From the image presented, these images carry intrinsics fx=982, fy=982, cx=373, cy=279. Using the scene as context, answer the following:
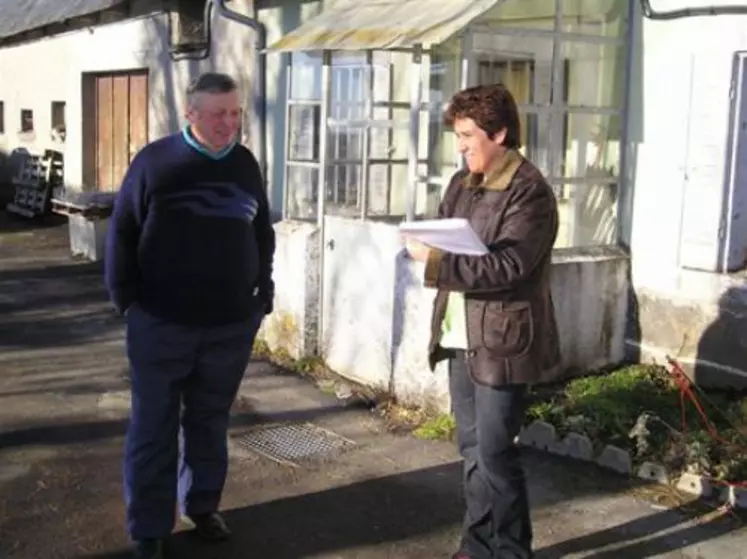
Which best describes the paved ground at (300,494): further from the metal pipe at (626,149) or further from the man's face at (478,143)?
the metal pipe at (626,149)

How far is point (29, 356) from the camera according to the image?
23.2 feet

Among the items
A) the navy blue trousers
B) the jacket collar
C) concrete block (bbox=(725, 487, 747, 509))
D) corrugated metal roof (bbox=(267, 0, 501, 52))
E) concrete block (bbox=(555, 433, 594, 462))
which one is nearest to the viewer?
the jacket collar

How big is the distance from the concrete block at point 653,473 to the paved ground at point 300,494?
120mm

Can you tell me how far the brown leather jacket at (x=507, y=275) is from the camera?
3330 millimetres

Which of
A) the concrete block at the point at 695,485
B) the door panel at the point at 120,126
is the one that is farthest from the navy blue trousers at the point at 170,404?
the door panel at the point at 120,126

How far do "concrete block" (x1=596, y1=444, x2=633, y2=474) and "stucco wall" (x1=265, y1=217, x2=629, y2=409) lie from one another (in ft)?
3.30

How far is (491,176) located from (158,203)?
1.21m

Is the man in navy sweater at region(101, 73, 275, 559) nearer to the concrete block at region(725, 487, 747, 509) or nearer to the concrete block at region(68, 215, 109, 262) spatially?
the concrete block at region(725, 487, 747, 509)

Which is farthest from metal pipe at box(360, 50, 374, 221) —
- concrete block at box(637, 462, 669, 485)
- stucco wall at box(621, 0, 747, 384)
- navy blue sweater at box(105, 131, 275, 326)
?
navy blue sweater at box(105, 131, 275, 326)

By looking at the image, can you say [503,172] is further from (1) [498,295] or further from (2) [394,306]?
(2) [394,306]

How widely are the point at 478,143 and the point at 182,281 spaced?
1.20 metres

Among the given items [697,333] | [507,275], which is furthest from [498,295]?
[697,333]

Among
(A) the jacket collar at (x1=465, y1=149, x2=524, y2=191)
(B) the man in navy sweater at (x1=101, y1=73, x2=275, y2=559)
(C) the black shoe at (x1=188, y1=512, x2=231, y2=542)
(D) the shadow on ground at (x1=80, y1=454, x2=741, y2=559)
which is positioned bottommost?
(D) the shadow on ground at (x1=80, y1=454, x2=741, y2=559)

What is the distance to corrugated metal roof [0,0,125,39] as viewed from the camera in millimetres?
10445
